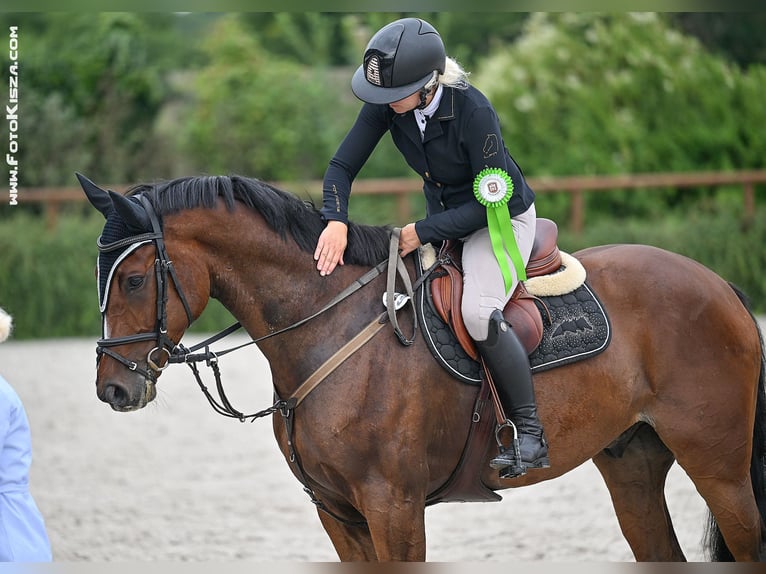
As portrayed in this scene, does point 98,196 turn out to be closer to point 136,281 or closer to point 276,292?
point 136,281

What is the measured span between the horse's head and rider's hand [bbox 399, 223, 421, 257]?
0.86 m

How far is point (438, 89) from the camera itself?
351cm

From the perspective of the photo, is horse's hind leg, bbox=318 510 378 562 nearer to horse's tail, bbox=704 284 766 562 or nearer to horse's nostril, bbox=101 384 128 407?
horse's nostril, bbox=101 384 128 407

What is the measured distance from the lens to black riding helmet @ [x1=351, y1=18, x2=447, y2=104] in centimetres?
338

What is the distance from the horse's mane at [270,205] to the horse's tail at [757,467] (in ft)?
5.51

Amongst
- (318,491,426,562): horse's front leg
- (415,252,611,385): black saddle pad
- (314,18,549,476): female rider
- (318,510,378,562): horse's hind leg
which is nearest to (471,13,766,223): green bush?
(415,252,611,385): black saddle pad

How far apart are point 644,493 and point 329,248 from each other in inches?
71.8

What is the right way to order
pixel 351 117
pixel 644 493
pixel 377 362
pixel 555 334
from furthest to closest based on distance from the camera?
pixel 351 117
pixel 644 493
pixel 555 334
pixel 377 362

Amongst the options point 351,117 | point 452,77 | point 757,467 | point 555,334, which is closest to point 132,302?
point 452,77

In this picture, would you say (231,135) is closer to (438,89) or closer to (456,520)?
(456,520)

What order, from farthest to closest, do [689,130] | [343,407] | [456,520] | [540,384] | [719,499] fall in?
[689,130] < [456,520] < [719,499] < [540,384] < [343,407]

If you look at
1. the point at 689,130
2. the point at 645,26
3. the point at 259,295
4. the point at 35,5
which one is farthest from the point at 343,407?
the point at 645,26

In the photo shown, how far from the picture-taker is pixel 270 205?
3.51m

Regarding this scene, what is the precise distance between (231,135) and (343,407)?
14.7 metres
